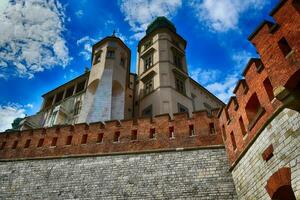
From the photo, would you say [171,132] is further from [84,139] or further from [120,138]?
[84,139]

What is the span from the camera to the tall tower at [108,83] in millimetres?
22188

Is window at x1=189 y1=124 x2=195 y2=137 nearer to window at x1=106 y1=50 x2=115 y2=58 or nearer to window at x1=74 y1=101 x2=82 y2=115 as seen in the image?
window at x1=106 y1=50 x2=115 y2=58

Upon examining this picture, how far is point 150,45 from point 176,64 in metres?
3.74

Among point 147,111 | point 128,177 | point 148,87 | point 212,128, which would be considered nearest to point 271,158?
point 212,128

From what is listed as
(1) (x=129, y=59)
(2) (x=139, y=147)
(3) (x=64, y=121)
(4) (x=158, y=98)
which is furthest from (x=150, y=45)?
(2) (x=139, y=147)

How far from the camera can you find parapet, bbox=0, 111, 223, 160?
13.2 m

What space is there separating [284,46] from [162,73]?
1761 cm

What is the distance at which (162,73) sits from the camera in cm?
2522

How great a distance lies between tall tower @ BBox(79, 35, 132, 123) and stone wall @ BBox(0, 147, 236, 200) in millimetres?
7614

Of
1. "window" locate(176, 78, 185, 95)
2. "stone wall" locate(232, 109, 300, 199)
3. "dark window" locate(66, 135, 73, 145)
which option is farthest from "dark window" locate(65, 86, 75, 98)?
"stone wall" locate(232, 109, 300, 199)

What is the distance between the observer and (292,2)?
7.43m

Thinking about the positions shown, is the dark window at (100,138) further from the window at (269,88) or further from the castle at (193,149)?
the window at (269,88)

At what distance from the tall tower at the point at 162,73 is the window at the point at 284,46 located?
48.1 ft

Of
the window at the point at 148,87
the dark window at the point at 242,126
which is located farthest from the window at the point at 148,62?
the dark window at the point at 242,126
